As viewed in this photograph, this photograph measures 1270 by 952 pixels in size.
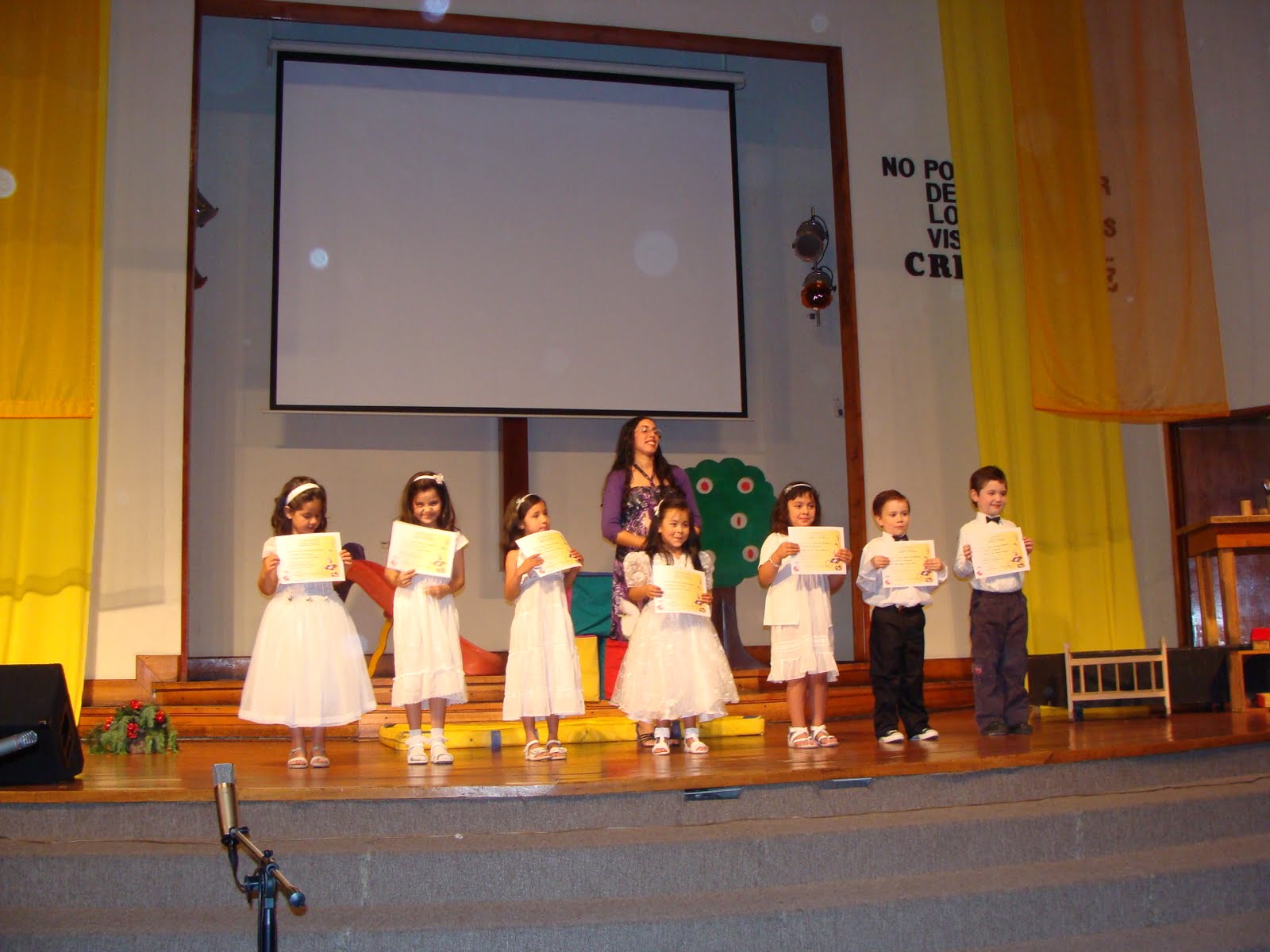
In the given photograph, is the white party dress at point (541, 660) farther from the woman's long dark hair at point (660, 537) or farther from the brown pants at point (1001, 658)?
the brown pants at point (1001, 658)

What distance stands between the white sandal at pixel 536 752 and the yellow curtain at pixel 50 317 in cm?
281

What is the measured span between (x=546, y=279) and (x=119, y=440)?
9.37 feet

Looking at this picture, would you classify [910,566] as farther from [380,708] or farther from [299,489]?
[380,708]

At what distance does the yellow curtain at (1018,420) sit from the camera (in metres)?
7.34

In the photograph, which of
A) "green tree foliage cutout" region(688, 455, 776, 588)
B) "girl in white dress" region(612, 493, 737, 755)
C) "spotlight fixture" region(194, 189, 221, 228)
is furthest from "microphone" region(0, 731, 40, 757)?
"spotlight fixture" region(194, 189, 221, 228)

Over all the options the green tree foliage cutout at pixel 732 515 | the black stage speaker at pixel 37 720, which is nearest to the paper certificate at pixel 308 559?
the black stage speaker at pixel 37 720

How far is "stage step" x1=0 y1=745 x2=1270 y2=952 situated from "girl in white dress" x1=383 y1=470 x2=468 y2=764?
1122 millimetres

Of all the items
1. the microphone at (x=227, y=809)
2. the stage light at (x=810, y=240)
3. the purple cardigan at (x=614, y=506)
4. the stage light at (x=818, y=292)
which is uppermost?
the stage light at (x=810, y=240)

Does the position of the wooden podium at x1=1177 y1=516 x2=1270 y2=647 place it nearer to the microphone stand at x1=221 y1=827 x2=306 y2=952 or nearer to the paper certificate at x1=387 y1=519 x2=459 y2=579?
the paper certificate at x1=387 y1=519 x2=459 y2=579

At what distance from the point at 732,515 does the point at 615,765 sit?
392 centimetres

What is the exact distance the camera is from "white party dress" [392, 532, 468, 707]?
4797 mm

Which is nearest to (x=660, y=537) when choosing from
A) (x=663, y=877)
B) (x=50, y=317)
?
(x=663, y=877)

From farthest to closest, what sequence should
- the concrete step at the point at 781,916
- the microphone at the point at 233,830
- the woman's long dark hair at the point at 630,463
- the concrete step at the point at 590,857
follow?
1. the woman's long dark hair at the point at 630,463
2. the concrete step at the point at 590,857
3. the concrete step at the point at 781,916
4. the microphone at the point at 233,830

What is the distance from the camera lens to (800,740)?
4965 mm
